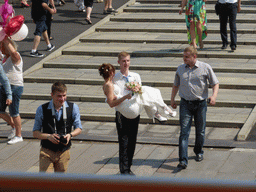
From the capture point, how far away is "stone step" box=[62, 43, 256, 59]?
1138cm

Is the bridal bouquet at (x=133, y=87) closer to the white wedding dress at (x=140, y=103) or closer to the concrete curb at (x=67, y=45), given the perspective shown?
the white wedding dress at (x=140, y=103)

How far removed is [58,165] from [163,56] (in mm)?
7697

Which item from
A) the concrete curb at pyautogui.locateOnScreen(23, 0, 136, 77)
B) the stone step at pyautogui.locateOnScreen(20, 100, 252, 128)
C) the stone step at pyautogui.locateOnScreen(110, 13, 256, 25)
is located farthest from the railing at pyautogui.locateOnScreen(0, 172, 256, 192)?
the stone step at pyautogui.locateOnScreen(110, 13, 256, 25)

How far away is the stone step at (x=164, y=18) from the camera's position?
46.7 feet

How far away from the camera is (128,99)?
5.53 meters

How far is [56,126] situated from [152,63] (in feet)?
22.9

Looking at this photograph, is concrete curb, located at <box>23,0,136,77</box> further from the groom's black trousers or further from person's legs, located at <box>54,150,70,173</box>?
person's legs, located at <box>54,150,70,173</box>

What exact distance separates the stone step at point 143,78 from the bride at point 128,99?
408 cm

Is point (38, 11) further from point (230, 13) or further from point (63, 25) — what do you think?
point (230, 13)

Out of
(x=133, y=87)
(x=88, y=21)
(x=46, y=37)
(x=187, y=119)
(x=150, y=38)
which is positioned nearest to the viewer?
(x=133, y=87)

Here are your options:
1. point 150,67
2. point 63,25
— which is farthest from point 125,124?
point 63,25

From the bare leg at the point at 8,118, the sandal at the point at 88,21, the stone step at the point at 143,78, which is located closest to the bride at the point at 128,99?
the bare leg at the point at 8,118

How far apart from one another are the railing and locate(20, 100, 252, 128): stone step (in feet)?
24.9

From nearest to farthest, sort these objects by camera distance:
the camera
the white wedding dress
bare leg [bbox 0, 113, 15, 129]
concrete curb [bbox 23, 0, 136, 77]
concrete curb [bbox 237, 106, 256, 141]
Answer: the camera
the white wedding dress
concrete curb [bbox 237, 106, 256, 141]
bare leg [bbox 0, 113, 15, 129]
concrete curb [bbox 23, 0, 136, 77]
